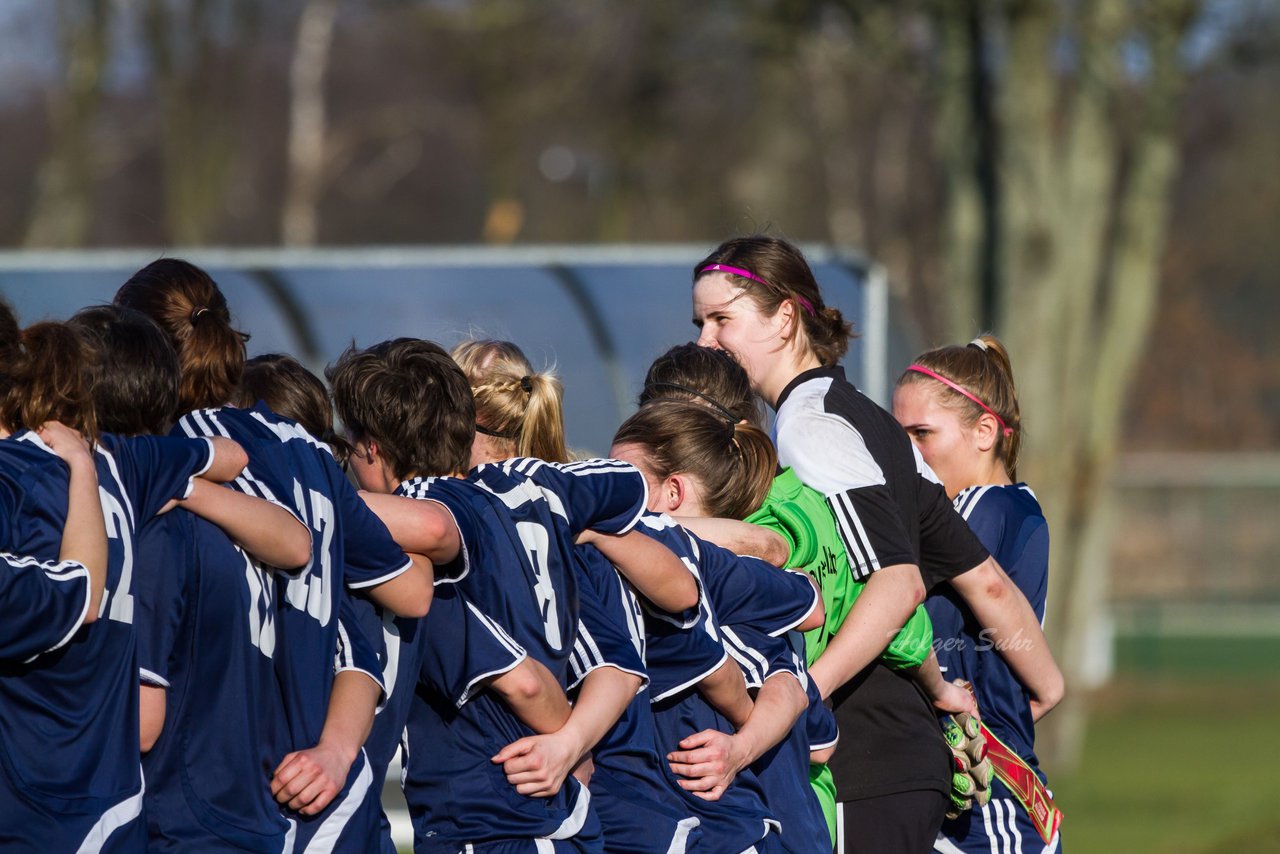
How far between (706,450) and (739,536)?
0.58ft

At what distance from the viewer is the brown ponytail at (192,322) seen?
9.68 ft

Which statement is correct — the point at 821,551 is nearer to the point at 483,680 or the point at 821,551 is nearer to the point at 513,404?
the point at 513,404

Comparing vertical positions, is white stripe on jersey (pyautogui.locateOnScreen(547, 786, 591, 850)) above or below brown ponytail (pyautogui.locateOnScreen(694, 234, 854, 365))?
below

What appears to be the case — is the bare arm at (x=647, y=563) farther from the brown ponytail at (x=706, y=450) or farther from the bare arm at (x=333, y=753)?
the bare arm at (x=333, y=753)

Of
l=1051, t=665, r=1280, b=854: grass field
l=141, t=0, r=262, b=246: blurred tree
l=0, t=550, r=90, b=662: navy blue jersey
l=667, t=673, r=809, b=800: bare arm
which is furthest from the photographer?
l=141, t=0, r=262, b=246: blurred tree

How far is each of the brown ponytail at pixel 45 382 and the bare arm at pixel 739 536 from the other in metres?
1.18

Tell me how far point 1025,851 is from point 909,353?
5.34 meters

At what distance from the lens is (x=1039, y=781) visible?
381 centimetres

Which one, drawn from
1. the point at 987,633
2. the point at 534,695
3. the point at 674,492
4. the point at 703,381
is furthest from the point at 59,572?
the point at 987,633

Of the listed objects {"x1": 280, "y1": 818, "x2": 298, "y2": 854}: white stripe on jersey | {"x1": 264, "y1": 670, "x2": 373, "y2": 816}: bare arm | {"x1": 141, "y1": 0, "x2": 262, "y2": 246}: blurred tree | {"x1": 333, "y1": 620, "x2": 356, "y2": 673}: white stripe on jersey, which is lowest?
{"x1": 280, "y1": 818, "x2": 298, "y2": 854}: white stripe on jersey

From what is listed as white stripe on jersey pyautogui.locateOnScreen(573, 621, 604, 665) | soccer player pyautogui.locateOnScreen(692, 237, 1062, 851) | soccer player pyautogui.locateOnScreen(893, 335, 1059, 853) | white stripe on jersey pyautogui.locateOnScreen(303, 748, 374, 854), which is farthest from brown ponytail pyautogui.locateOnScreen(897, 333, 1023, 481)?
white stripe on jersey pyautogui.locateOnScreen(303, 748, 374, 854)

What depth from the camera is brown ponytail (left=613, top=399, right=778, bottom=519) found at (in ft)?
11.0

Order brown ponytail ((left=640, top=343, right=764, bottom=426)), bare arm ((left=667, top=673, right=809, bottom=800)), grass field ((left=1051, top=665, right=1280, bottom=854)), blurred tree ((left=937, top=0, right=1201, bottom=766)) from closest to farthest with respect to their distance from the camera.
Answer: bare arm ((left=667, top=673, right=809, bottom=800)) < brown ponytail ((left=640, top=343, right=764, bottom=426)) < grass field ((left=1051, top=665, right=1280, bottom=854)) < blurred tree ((left=937, top=0, right=1201, bottom=766))

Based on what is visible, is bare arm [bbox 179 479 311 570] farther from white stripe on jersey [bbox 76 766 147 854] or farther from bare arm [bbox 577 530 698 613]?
bare arm [bbox 577 530 698 613]
